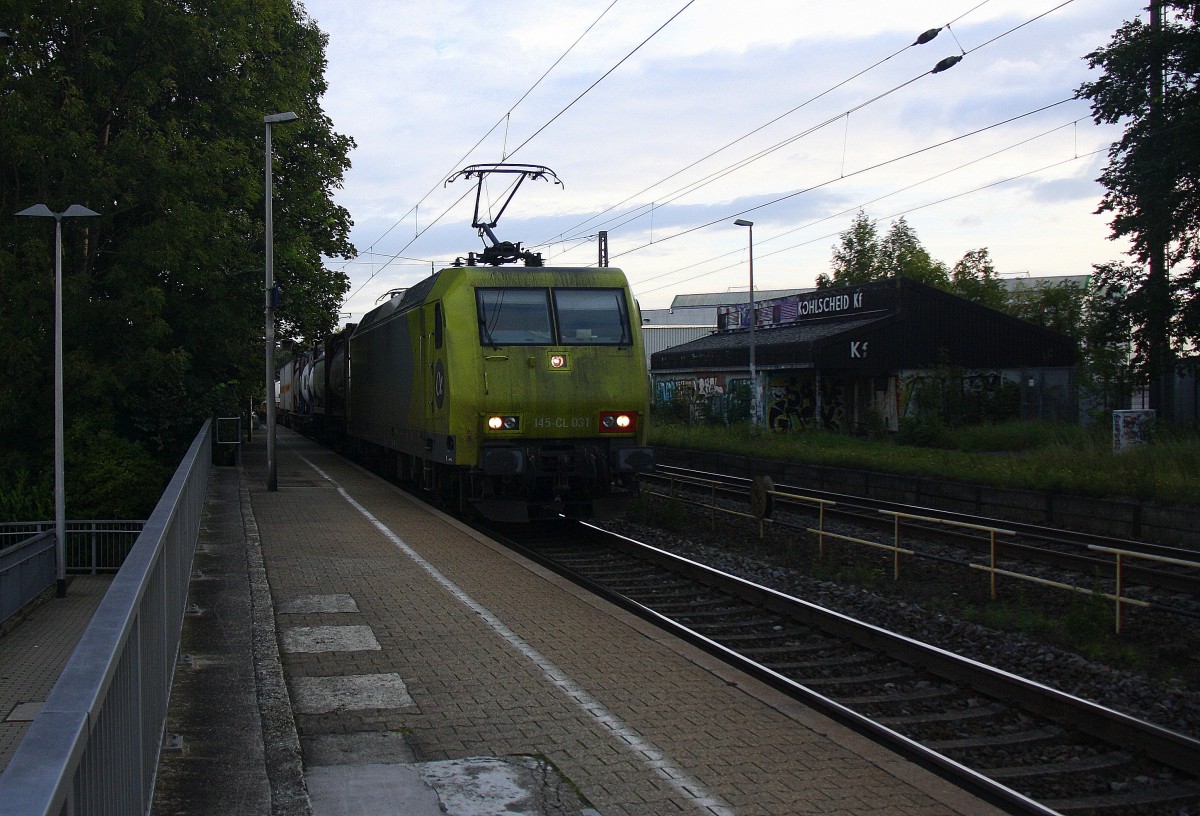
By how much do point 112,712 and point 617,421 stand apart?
1106 cm

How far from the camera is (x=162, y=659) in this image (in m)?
5.62

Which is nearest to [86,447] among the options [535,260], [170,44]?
[170,44]

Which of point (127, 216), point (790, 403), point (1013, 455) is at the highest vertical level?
point (127, 216)

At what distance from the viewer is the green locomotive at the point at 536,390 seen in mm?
13898

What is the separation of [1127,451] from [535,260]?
Answer: 423 inches

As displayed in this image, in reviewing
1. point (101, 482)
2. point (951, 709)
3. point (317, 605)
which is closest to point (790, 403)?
point (101, 482)

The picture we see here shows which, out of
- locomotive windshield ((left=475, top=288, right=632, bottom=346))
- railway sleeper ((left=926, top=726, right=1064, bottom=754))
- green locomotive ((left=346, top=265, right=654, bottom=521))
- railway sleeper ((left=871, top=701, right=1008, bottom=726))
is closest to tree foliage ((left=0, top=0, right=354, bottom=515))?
green locomotive ((left=346, top=265, right=654, bottom=521))

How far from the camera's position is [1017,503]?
16.8 meters

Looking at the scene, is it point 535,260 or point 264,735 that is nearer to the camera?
point 264,735

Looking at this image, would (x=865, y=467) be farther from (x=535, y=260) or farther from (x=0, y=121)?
(x=0, y=121)

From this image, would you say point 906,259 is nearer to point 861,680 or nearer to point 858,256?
point 858,256

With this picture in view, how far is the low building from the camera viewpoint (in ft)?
107

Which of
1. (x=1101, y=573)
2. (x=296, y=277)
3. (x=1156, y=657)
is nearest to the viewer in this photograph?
(x=1156, y=657)

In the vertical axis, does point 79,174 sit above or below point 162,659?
above
